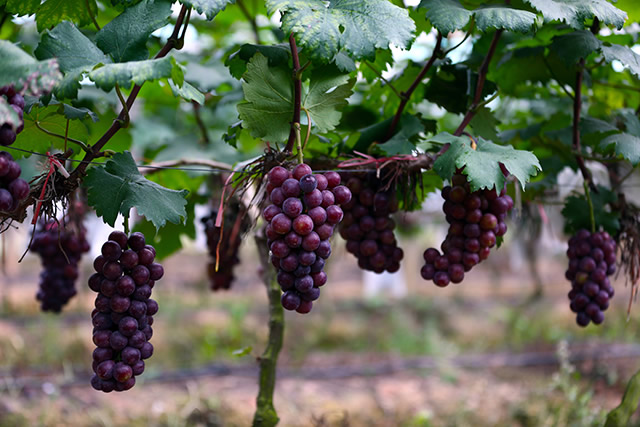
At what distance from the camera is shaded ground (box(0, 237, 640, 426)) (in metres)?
2.50

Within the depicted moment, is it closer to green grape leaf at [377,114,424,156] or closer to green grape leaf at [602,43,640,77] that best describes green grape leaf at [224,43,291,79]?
green grape leaf at [377,114,424,156]

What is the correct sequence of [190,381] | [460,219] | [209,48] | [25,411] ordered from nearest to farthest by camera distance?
[460,219], [25,411], [209,48], [190,381]

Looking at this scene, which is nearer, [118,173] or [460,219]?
[118,173]

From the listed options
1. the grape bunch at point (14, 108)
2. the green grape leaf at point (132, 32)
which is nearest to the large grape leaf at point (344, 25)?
the green grape leaf at point (132, 32)

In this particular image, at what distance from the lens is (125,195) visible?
0.87 meters

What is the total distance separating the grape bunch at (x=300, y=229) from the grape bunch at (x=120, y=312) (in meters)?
0.22

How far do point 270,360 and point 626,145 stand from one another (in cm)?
96

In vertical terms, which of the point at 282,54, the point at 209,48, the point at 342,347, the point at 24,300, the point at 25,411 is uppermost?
the point at 282,54

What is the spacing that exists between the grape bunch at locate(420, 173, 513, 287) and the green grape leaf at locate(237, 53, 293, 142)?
359 mm

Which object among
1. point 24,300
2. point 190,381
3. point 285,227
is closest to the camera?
point 285,227

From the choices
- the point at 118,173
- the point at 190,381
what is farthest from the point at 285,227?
the point at 190,381

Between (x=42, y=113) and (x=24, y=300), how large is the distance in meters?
4.89

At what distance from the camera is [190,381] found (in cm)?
307

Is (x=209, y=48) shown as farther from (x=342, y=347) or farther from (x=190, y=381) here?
(x=342, y=347)
